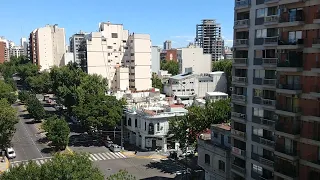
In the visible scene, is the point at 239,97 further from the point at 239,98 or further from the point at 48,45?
the point at 48,45

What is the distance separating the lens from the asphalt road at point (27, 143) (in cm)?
5569

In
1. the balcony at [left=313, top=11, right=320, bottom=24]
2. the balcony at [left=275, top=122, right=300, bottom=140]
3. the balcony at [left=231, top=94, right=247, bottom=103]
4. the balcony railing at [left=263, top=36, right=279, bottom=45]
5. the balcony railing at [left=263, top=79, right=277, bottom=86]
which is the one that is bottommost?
the balcony at [left=275, top=122, right=300, bottom=140]

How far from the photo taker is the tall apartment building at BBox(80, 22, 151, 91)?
10101 centimetres

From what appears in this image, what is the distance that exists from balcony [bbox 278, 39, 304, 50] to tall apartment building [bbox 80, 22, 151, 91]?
78.1m

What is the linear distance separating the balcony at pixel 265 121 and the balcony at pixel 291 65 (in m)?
4.66

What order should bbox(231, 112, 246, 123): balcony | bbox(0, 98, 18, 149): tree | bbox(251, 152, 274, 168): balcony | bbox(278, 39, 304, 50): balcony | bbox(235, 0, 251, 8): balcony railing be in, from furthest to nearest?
bbox(0, 98, 18, 149): tree < bbox(231, 112, 246, 123): balcony < bbox(235, 0, 251, 8): balcony railing < bbox(251, 152, 274, 168): balcony < bbox(278, 39, 304, 50): balcony

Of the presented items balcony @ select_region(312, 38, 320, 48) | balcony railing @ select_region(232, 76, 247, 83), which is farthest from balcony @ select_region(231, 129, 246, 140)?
balcony @ select_region(312, 38, 320, 48)

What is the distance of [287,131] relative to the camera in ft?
81.6

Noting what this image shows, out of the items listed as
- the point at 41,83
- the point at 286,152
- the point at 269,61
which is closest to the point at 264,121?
the point at 286,152

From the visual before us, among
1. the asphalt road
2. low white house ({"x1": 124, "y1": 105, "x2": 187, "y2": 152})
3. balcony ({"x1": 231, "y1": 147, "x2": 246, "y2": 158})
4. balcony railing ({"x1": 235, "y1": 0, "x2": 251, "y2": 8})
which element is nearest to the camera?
balcony railing ({"x1": 235, "y1": 0, "x2": 251, "y2": 8})

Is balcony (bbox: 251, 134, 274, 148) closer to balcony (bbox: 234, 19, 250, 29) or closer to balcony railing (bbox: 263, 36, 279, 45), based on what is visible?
balcony railing (bbox: 263, 36, 279, 45)

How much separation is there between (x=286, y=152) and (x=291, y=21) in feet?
32.5

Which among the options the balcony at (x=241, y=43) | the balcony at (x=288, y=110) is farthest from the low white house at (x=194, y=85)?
the balcony at (x=288, y=110)

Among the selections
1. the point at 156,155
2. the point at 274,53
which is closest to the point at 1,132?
the point at 156,155
